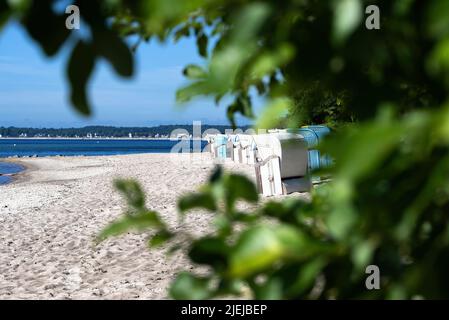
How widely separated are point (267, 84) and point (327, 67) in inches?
25.1

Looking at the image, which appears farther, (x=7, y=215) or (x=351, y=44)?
(x=7, y=215)

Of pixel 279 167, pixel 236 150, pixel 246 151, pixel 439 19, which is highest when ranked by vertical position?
pixel 236 150

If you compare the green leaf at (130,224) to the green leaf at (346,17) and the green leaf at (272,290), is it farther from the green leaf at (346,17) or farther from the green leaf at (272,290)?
the green leaf at (346,17)

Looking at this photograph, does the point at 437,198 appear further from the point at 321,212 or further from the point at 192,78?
the point at 192,78

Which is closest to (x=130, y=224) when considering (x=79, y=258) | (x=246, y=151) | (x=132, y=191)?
(x=132, y=191)

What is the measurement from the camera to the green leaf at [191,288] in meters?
1.15

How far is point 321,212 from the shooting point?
4.14 feet

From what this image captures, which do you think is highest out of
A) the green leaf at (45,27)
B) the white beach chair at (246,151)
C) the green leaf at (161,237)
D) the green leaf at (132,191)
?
the white beach chair at (246,151)

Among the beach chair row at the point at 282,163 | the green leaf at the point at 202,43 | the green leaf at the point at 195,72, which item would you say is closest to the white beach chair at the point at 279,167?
the beach chair row at the point at 282,163

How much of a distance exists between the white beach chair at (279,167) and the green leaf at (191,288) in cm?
1184

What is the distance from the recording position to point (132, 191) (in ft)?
3.97

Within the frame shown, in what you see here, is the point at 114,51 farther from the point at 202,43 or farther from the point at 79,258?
the point at 79,258

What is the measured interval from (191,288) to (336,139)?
60 centimetres
